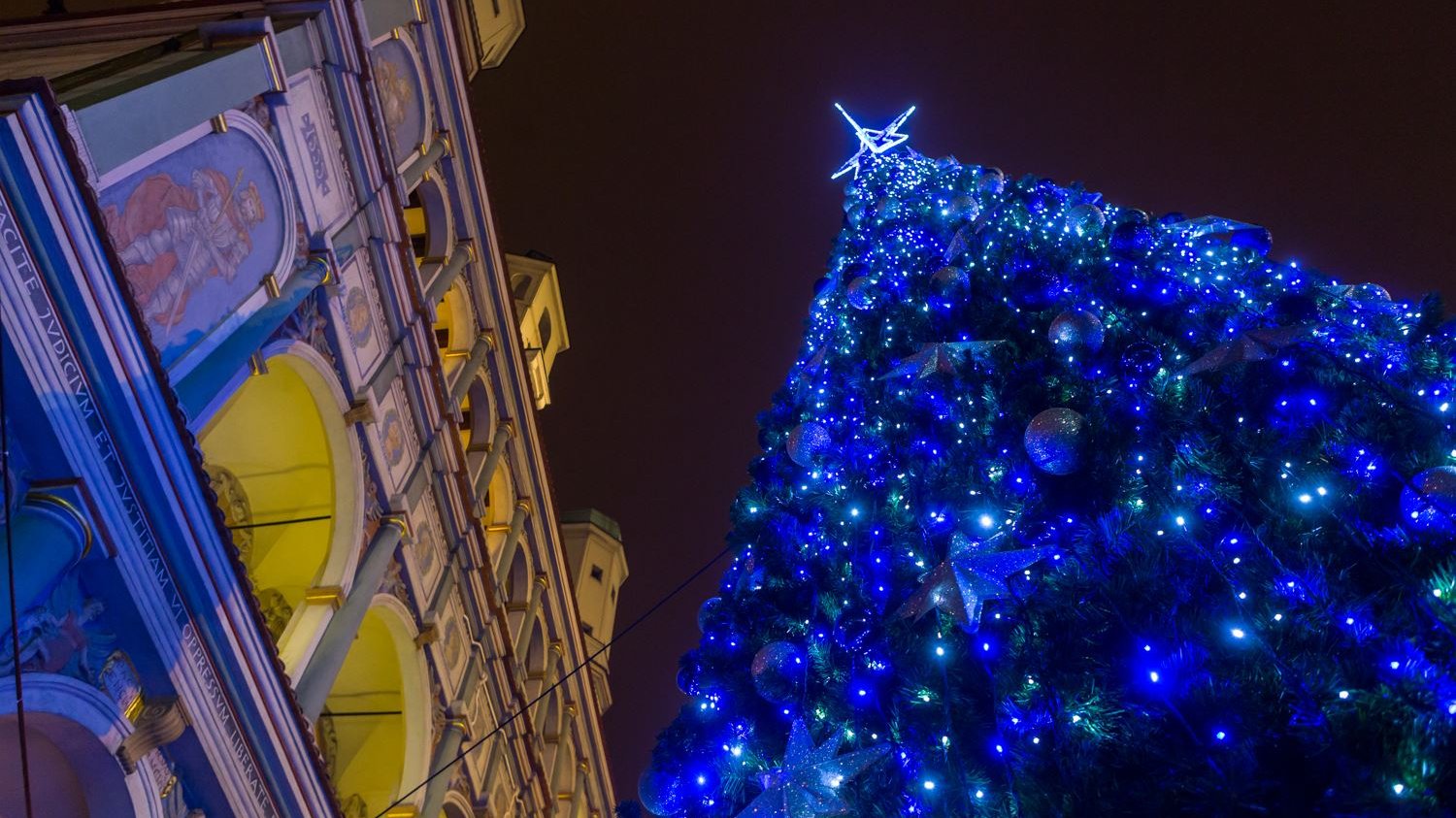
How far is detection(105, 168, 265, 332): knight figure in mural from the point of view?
6605 mm

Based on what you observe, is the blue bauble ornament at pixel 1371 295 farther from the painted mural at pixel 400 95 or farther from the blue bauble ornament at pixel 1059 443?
the painted mural at pixel 400 95

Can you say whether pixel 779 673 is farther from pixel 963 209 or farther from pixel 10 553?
pixel 963 209

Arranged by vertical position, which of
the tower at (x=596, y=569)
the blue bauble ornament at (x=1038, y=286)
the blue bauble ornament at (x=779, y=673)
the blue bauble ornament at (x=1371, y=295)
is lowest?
the blue bauble ornament at (x=779, y=673)

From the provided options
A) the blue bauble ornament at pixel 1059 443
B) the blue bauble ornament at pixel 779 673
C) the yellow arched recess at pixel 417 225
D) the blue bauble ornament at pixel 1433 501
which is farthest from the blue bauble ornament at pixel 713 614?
the yellow arched recess at pixel 417 225

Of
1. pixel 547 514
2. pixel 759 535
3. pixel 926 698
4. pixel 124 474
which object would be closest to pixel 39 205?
pixel 124 474

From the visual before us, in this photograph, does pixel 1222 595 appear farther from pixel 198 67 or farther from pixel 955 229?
pixel 198 67

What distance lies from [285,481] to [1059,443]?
9772mm

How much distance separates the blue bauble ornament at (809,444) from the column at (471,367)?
885cm

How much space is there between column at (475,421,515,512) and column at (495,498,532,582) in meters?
0.68

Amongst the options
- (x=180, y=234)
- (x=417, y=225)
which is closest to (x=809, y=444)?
(x=180, y=234)

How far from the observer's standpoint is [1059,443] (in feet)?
13.4

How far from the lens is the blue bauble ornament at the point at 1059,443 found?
4.07 m

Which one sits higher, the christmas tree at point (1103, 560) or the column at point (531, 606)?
the column at point (531, 606)

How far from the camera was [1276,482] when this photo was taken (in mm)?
A: 3645
